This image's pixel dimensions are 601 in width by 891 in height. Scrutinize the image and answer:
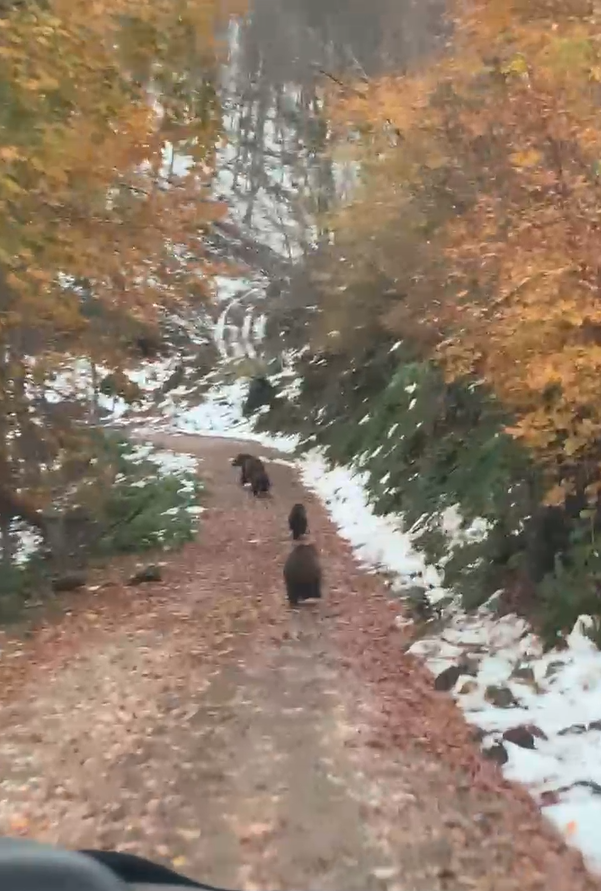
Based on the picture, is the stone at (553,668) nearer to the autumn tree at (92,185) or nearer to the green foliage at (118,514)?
the autumn tree at (92,185)

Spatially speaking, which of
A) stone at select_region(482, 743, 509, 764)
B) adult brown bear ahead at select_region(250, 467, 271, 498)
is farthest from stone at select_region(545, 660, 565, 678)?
adult brown bear ahead at select_region(250, 467, 271, 498)

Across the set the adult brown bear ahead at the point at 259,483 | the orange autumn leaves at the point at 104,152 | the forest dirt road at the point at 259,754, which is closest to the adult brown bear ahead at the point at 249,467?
the adult brown bear ahead at the point at 259,483

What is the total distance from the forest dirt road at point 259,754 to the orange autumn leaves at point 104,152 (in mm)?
3820

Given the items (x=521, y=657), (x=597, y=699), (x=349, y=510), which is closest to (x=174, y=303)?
(x=521, y=657)

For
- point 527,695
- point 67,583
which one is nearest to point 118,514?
point 67,583

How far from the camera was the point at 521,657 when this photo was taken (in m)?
9.41

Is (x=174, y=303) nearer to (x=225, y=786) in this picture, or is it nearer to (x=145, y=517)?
(x=145, y=517)

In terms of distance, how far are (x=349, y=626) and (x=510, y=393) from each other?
3.83 metres

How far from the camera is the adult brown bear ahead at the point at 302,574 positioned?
39.4 feet

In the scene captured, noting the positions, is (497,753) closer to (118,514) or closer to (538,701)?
(538,701)

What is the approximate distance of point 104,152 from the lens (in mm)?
9664

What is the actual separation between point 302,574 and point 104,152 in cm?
549

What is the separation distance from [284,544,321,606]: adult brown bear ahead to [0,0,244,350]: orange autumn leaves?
11.5 ft

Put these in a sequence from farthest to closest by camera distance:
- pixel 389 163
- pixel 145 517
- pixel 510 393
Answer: pixel 145 517
pixel 389 163
pixel 510 393
